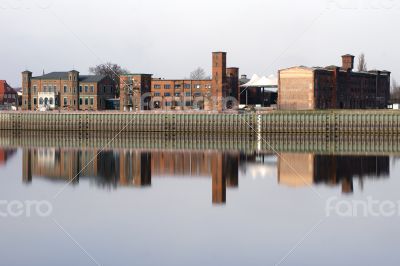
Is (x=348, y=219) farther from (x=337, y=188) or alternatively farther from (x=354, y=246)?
(x=337, y=188)

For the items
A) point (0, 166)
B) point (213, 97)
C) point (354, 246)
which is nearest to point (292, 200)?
point (354, 246)

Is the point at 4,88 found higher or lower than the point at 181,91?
higher

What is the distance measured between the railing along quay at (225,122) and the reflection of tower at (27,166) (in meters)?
26.7

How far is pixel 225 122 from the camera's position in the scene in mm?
78375

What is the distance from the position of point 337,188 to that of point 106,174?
13237 mm

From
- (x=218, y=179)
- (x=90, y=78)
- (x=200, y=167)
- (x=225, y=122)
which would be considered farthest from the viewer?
(x=90, y=78)

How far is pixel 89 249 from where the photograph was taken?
66.3ft

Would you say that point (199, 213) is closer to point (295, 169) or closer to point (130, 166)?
point (295, 169)

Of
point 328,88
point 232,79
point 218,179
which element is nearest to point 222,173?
point 218,179

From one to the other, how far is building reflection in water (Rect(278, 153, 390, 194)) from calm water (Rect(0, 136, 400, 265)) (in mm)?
65

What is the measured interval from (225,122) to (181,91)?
31.9 m

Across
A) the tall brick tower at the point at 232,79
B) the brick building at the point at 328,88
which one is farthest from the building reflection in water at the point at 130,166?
the tall brick tower at the point at 232,79

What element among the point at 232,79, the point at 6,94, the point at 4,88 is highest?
the point at 4,88

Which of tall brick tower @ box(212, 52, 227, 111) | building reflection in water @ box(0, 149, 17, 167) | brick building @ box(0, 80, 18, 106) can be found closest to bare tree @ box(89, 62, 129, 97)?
brick building @ box(0, 80, 18, 106)
